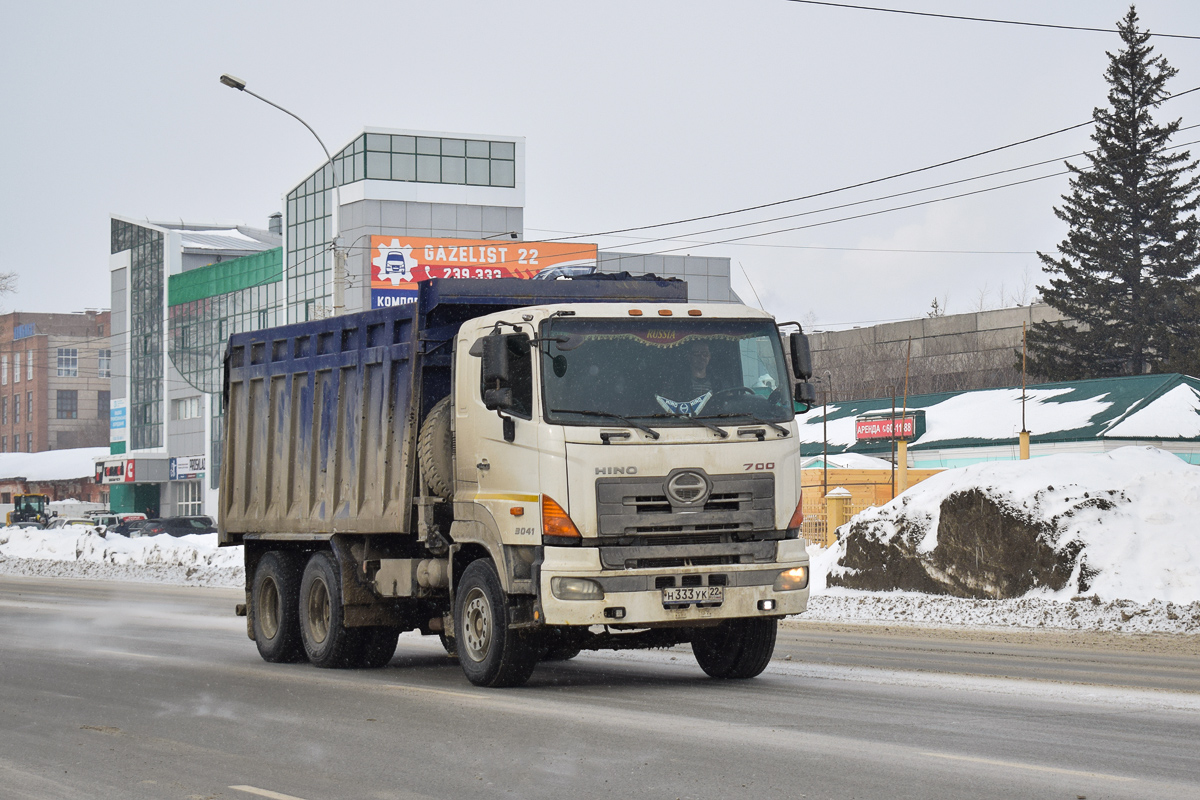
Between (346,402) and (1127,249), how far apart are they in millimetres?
56786

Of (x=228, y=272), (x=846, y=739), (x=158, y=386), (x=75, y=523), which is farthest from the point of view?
(x=158, y=386)

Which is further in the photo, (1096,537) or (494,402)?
(1096,537)

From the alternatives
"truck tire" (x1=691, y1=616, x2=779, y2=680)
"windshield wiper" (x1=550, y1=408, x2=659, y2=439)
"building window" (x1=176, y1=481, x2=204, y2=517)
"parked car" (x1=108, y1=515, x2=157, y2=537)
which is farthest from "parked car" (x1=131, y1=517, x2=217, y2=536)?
"windshield wiper" (x1=550, y1=408, x2=659, y2=439)

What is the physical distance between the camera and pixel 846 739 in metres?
8.86

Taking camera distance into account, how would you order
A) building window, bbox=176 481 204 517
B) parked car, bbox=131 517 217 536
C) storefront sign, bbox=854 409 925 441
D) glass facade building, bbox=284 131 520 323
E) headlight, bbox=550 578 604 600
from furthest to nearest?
building window, bbox=176 481 204 517
glass facade building, bbox=284 131 520 323
parked car, bbox=131 517 217 536
storefront sign, bbox=854 409 925 441
headlight, bbox=550 578 604 600

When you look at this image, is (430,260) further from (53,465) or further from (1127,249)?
(53,465)

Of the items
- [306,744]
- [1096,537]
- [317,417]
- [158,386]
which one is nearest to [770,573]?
[306,744]

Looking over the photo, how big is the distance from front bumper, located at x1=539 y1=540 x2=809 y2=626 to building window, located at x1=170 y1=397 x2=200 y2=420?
81588 mm

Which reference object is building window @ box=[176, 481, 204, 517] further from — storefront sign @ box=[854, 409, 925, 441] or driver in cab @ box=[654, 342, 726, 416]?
driver in cab @ box=[654, 342, 726, 416]

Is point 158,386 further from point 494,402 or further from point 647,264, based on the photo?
point 494,402

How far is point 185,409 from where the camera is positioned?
90.4m

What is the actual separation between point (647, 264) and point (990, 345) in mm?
22969

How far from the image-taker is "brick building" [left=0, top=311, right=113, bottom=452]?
14338 cm

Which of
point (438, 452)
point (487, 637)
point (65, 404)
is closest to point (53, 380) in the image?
point (65, 404)
